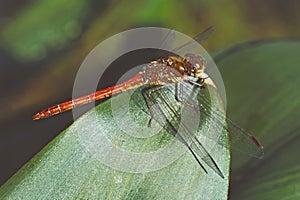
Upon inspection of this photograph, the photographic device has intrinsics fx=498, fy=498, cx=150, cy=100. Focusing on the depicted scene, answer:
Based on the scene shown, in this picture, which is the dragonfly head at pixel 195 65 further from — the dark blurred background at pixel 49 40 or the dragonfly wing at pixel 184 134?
the dark blurred background at pixel 49 40

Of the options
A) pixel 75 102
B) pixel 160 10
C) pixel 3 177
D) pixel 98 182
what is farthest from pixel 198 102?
pixel 160 10

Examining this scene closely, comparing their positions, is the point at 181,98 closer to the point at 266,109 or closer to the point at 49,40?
the point at 266,109

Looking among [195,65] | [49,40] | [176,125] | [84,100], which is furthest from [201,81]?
[49,40]

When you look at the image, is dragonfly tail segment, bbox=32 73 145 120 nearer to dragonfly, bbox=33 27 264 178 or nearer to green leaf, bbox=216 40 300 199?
dragonfly, bbox=33 27 264 178

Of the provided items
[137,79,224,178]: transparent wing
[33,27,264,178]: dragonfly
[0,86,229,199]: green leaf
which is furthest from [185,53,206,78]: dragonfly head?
[0,86,229,199]: green leaf

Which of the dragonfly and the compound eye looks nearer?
the dragonfly
